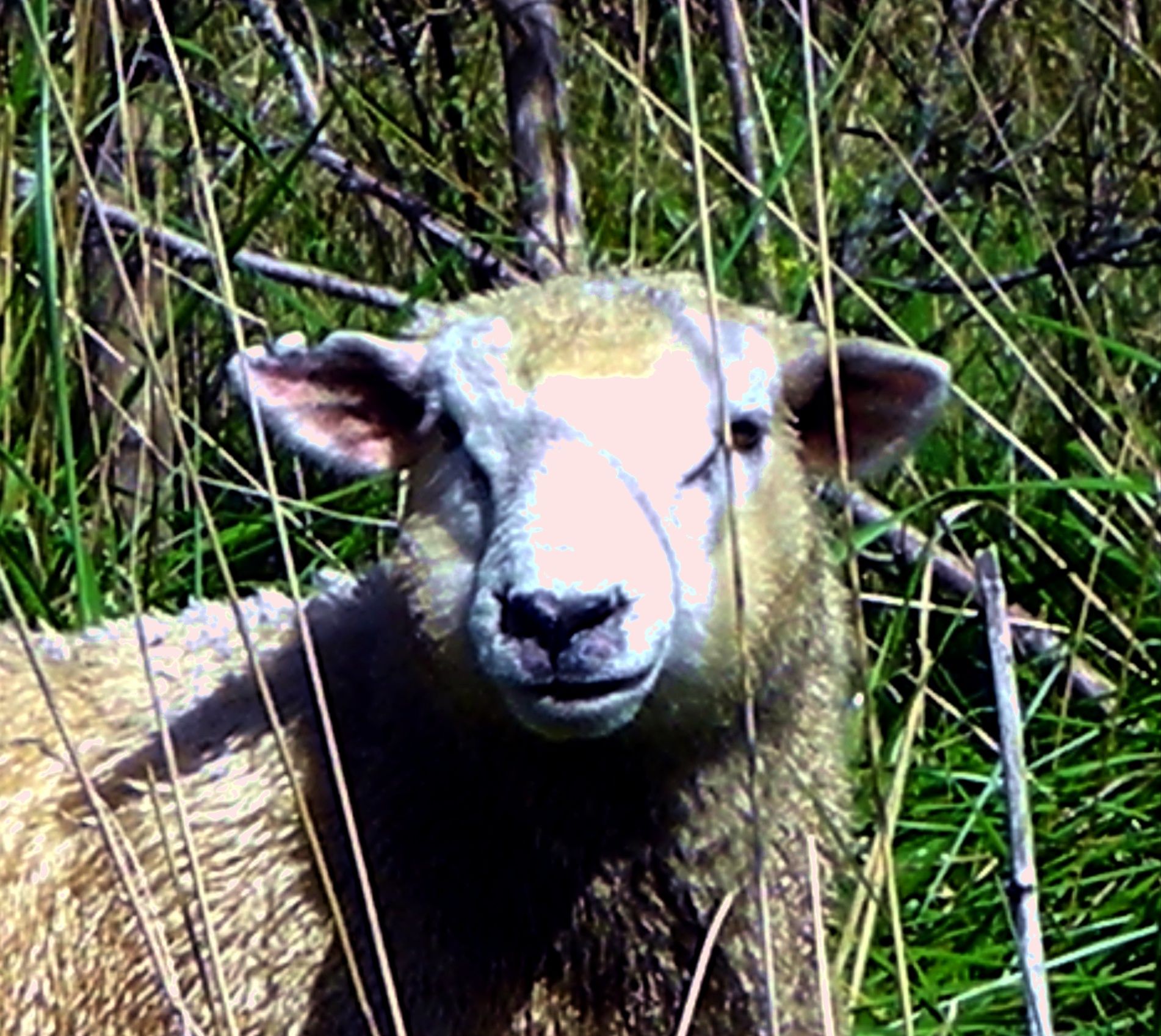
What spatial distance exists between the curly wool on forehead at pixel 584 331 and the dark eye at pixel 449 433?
0.36ft

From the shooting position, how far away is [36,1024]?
3107 millimetres

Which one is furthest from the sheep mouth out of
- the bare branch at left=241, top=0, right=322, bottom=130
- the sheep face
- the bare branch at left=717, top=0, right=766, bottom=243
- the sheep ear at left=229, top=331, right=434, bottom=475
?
the bare branch at left=241, top=0, right=322, bottom=130

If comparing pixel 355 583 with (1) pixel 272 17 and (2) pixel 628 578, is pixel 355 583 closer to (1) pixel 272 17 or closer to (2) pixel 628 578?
(2) pixel 628 578

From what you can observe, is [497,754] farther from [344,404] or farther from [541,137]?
[541,137]

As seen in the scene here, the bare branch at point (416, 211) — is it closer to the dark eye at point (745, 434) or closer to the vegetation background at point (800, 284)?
the vegetation background at point (800, 284)

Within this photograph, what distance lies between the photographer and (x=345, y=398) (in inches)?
124

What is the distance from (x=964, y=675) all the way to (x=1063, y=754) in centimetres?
30

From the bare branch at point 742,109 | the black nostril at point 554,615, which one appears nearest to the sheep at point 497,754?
the black nostril at point 554,615

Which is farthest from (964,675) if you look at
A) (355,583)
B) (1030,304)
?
(355,583)

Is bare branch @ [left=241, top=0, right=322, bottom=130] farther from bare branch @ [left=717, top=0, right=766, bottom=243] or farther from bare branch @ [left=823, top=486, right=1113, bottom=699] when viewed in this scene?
bare branch @ [left=823, top=486, right=1113, bottom=699]

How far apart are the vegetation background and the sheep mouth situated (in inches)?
21.7

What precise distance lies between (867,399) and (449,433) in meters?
0.52

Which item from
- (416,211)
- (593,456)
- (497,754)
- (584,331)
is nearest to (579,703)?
(593,456)

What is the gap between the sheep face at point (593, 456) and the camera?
2629 mm
